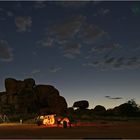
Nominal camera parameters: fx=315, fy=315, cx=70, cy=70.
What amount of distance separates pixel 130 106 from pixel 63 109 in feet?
73.8

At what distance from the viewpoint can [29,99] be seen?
96938mm

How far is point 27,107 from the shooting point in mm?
95375

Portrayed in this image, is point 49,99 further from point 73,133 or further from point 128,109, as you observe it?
point 73,133

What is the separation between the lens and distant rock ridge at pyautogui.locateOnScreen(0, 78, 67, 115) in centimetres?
9500

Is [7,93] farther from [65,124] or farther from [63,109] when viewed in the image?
[65,124]

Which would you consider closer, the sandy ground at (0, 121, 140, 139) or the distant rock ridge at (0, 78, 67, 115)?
the sandy ground at (0, 121, 140, 139)

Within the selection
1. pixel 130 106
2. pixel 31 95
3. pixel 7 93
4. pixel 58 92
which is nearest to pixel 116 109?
pixel 130 106

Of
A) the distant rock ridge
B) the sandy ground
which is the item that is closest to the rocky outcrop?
the distant rock ridge

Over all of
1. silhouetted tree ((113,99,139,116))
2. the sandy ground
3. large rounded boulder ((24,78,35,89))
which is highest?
large rounded boulder ((24,78,35,89))

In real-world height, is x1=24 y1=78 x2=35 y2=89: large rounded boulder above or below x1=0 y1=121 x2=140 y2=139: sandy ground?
above

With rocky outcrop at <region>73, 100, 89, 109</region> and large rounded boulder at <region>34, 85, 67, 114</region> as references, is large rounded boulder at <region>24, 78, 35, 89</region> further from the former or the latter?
rocky outcrop at <region>73, 100, 89, 109</region>

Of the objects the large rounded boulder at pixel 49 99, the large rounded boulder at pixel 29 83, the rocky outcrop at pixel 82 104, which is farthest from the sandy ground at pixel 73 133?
the rocky outcrop at pixel 82 104

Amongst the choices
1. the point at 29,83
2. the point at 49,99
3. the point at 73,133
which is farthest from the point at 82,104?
the point at 73,133

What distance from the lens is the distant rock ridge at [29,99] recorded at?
95.0 meters
